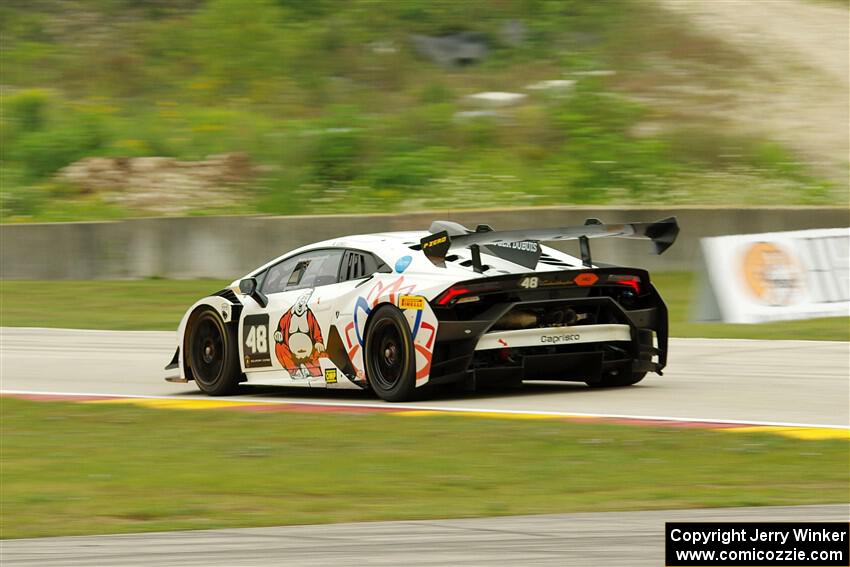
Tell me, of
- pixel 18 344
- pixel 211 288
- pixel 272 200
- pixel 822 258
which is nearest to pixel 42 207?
pixel 272 200

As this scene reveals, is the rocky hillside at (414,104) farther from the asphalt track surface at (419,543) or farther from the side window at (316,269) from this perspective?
the asphalt track surface at (419,543)

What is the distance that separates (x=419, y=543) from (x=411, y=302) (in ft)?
15.1

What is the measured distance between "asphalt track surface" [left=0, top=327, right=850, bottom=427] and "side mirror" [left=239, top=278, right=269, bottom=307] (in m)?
0.82

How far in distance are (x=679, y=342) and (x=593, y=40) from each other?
73.0 feet

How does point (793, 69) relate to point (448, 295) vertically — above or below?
above

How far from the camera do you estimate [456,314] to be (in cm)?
1078

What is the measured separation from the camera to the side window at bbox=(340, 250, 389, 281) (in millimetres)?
11461

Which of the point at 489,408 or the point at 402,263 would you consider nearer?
the point at 489,408

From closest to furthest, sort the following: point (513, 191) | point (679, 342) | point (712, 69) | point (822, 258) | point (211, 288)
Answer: point (679, 342)
point (822, 258)
point (211, 288)
point (513, 191)
point (712, 69)

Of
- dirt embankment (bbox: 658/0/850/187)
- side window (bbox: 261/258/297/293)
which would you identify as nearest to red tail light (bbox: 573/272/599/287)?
side window (bbox: 261/258/297/293)

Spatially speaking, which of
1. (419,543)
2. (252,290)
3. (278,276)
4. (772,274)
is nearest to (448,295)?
(278,276)

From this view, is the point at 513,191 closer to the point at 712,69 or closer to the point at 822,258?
the point at 712,69

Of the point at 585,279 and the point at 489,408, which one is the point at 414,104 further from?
the point at 489,408

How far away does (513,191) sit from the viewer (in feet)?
99.1
